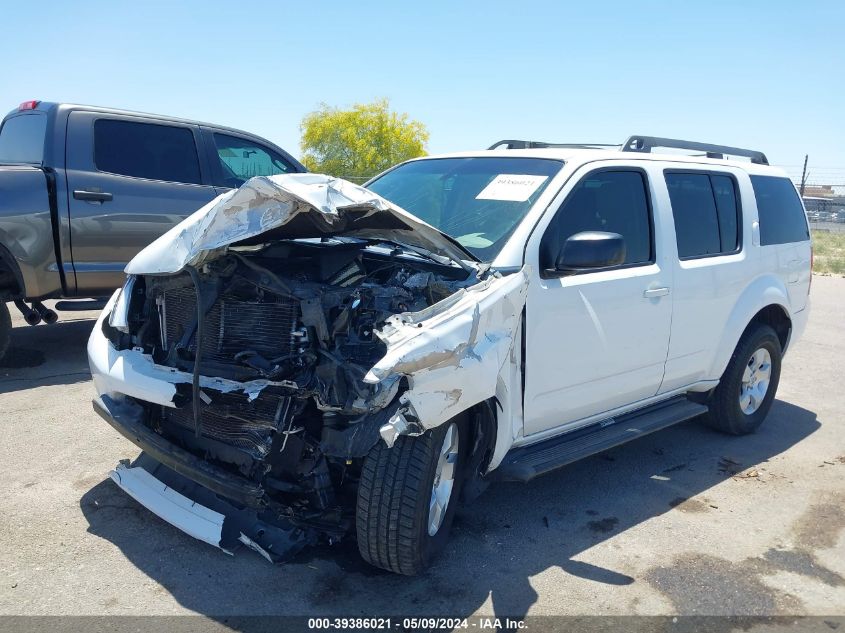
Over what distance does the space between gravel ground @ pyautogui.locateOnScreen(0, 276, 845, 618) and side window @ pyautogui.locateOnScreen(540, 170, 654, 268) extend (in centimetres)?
144

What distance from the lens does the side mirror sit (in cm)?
365

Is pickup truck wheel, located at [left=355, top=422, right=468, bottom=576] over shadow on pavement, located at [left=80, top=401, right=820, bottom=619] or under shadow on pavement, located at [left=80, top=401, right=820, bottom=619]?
over

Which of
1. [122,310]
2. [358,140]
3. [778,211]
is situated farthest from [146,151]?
[358,140]

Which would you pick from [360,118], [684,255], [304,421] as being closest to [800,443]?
[684,255]

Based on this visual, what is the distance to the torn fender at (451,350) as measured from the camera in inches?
113

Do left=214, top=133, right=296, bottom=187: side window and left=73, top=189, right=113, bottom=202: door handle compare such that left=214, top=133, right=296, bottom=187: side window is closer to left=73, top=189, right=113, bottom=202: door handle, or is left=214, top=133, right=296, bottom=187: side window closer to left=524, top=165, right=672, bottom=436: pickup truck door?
left=73, top=189, right=113, bottom=202: door handle

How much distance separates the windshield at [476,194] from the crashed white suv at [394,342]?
0.02 metres

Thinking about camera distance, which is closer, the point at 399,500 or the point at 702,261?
the point at 399,500

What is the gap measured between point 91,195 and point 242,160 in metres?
1.71

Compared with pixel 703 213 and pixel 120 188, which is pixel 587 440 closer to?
pixel 703 213

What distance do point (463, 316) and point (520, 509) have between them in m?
1.57

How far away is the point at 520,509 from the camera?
4.12m

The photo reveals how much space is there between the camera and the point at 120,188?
646 centimetres

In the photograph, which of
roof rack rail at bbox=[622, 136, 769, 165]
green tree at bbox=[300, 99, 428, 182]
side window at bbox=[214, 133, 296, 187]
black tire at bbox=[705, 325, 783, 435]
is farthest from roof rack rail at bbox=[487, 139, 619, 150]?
green tree at bbox=[300, 99, 428, 182]
